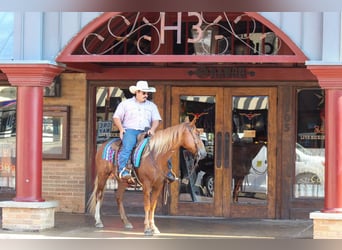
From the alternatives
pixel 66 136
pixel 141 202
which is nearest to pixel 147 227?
pixel 141 202

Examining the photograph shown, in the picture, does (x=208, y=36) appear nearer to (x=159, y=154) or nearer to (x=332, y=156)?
(x=159, y=154)

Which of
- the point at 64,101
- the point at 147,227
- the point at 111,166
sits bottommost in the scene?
the point at 147,227

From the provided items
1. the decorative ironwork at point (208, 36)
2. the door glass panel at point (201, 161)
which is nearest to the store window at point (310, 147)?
the decorative ironwork at point (208, 36)

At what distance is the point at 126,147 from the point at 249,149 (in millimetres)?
3109

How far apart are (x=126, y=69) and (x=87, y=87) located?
32.5 inches

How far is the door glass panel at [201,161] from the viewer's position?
12156mm

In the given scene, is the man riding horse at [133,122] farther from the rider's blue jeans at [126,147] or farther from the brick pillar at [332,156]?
the brick pillar at [332,156]

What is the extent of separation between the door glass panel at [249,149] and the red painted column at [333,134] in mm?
2682

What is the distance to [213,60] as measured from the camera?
9594mm

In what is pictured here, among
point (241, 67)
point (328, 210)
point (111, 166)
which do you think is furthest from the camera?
point (241, 67)

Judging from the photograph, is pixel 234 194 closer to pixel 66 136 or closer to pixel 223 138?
pixel 223 138

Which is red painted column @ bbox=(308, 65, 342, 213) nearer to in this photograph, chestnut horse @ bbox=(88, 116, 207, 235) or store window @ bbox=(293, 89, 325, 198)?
chestnut horse @ bbox=(88, 116, 207, 235)

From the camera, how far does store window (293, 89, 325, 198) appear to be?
1187 centimetres

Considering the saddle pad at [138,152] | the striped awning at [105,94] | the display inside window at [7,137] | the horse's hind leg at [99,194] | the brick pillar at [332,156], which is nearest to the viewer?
the brick pillar at [332,156]
